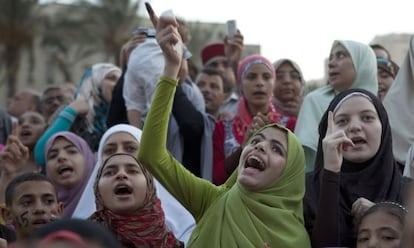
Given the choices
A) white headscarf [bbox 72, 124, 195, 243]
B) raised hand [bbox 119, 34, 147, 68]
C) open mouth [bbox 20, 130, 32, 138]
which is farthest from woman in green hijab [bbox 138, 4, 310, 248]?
open mouth [bbox 20, 130, 32, 138]

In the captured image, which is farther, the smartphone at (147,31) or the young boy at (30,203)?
the smartphone at (147,31)

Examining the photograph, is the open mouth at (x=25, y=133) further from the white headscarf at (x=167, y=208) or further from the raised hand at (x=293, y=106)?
the raised hand at (x=293, y=106)

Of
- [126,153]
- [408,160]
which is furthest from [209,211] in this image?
[408,160]

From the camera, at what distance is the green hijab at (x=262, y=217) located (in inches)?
177

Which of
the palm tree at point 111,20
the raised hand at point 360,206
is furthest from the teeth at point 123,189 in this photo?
the palm tree at point 111,20

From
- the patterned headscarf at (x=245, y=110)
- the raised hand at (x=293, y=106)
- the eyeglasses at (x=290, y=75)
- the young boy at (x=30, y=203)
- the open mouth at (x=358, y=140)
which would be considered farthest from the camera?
the eyeglasses at (x=290, y=75)

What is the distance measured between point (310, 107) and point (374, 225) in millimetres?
2053

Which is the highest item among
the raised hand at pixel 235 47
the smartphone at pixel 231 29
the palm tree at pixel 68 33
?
the smartphone at pixel 231 29

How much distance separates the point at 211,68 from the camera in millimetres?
8344

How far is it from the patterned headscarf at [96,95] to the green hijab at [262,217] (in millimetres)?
3100

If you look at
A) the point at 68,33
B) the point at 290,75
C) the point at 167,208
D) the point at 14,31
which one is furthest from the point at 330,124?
the point at 68,33

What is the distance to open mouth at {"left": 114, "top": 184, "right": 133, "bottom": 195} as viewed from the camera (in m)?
4.97

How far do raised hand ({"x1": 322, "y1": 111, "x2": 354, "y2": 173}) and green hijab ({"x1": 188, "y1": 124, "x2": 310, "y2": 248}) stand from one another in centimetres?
18

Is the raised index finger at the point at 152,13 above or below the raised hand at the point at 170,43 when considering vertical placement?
above
